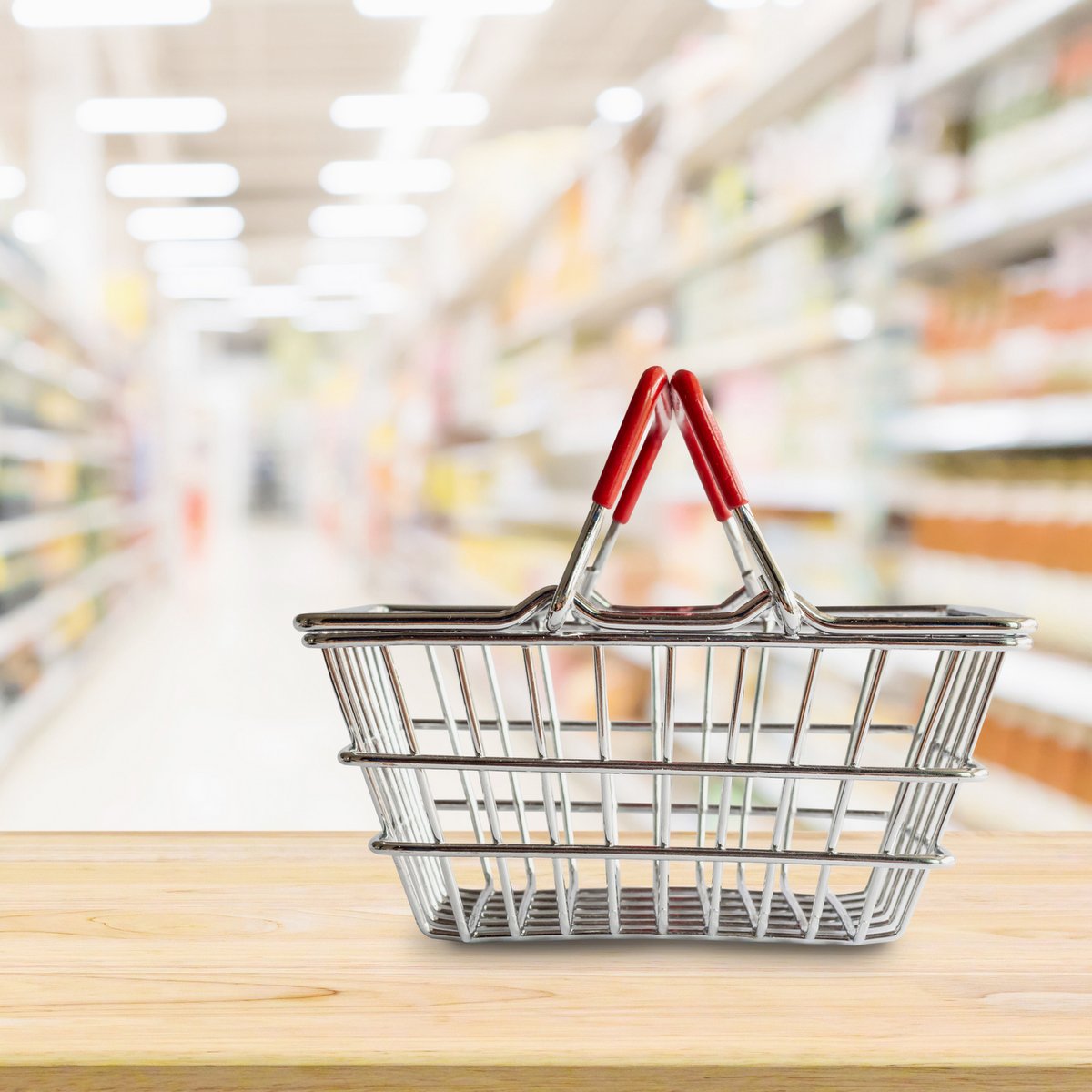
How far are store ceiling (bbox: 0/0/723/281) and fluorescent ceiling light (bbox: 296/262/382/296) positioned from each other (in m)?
4.82

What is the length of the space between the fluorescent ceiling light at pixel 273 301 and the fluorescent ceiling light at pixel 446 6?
38.8 ft

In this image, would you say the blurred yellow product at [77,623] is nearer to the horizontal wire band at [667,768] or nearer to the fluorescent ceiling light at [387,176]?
the horizontal wire band at [667,768]

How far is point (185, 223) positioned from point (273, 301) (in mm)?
6353

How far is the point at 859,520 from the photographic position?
2.56 metres

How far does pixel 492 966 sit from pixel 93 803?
3719mm

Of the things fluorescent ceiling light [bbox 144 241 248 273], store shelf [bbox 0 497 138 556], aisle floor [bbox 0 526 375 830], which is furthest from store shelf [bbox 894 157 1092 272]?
fluorescent ceiling light [bbox 144 241 248 273]

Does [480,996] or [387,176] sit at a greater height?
[387,176]

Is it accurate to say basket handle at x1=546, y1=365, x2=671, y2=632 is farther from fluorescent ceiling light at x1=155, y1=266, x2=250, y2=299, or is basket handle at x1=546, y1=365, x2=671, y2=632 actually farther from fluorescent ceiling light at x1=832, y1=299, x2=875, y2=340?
fluorescent ceiling light at x1=155, y1=266, x2=250, y2=299

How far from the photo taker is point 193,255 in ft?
52.2

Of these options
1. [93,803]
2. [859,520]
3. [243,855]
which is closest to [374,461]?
[93,803]

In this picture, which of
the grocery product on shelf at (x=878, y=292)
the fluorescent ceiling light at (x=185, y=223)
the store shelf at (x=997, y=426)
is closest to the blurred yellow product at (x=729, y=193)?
the grocery product on shelf at (x=878, y=292)

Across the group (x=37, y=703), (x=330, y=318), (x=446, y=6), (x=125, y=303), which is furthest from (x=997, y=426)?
(x=330, y=318)

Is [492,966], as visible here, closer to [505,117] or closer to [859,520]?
[859,520]

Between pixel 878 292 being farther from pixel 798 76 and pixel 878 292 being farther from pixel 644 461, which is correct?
pixel 644 461
